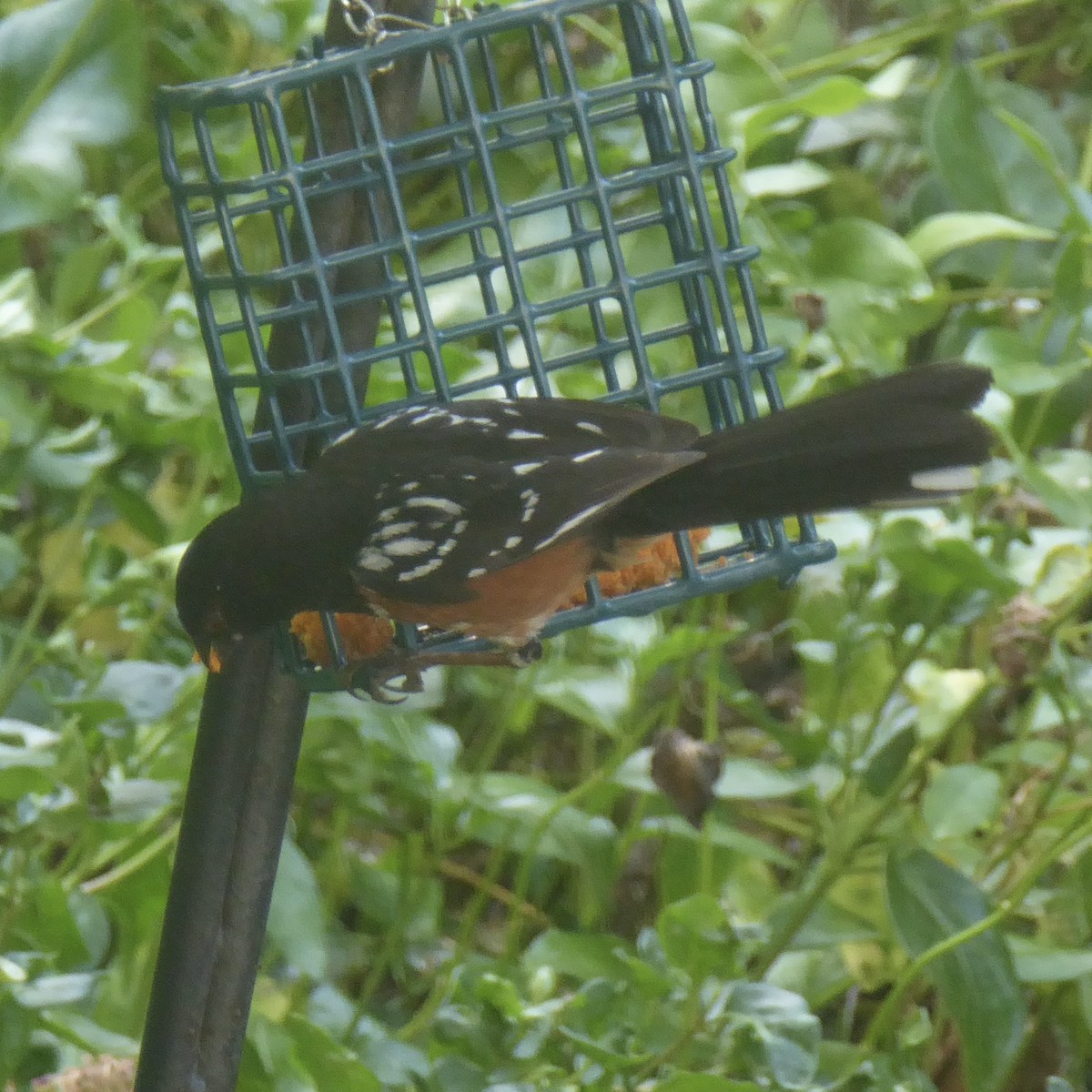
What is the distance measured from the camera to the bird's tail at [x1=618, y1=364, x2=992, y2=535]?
1.43m

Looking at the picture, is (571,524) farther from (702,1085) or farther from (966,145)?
(966,145)

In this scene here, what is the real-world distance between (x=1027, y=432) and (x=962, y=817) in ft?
1.75

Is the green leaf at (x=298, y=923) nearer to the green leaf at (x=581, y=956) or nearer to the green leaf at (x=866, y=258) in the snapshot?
the green leaf at (x=581, y=956)

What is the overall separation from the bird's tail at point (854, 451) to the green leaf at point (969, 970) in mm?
604

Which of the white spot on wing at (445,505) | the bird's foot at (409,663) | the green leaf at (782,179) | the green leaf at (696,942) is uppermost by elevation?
the green leaf at (782,179)

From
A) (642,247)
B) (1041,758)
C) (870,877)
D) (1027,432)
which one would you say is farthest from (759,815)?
(642,247)

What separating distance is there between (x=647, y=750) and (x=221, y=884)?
28.0 inches

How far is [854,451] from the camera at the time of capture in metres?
1.45

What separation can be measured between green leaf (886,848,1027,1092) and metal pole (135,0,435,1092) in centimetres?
75

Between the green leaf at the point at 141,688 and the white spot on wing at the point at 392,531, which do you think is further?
the green leaf at the point at 141,688

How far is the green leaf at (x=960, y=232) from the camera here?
1.98m

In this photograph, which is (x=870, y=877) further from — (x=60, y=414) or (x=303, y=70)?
(x=60, y=414)

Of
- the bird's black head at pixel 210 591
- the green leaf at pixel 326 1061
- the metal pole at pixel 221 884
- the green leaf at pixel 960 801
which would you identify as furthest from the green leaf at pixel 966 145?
the green leaf at pixel 326 1061

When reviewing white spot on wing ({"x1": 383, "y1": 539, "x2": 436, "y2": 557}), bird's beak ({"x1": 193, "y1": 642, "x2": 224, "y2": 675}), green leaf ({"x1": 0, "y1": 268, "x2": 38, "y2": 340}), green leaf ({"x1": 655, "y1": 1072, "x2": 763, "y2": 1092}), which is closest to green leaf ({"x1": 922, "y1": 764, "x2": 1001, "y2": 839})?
green leaf ({"x1": 655, "y1": 1072, "x2": 763, "y2": 1092})
